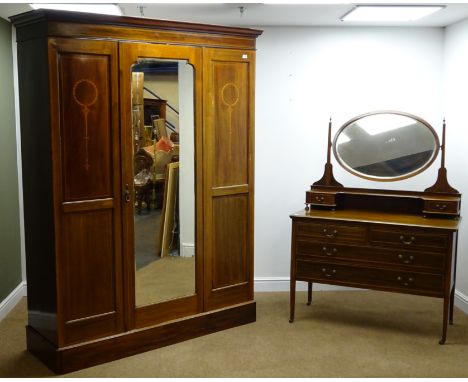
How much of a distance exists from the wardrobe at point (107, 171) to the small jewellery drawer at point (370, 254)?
2.02ft

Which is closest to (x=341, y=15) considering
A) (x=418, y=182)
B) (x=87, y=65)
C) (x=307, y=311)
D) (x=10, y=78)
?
(x=418, y=182)

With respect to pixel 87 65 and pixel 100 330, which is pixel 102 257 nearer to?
pixel 100 330

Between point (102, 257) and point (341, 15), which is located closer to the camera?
point (102, 257)

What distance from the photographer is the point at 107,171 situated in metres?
3.21

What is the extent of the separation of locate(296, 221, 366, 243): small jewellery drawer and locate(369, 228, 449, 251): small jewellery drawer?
0.09m

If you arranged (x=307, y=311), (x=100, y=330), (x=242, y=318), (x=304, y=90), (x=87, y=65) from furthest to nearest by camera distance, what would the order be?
(x=304, y=90) < (x=307, y=311) < (x=242, y=318) < (x=100, y=330) < (x=87, y=65)

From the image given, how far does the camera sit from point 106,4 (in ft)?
11.5

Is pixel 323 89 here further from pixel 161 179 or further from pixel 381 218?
pixel 161 179

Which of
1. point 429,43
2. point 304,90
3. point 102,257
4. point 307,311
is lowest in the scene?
point 307,311

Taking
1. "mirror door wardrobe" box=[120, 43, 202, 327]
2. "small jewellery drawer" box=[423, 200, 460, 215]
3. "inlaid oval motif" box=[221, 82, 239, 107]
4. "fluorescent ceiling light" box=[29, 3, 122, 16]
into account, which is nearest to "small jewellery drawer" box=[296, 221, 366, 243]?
"small jewellery drawer" box=[423, 200, 460, 215]

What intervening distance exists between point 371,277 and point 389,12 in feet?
5.97

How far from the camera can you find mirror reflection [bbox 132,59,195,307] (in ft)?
11.0

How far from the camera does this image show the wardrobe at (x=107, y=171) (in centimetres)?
305

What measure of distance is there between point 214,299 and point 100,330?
82cm
